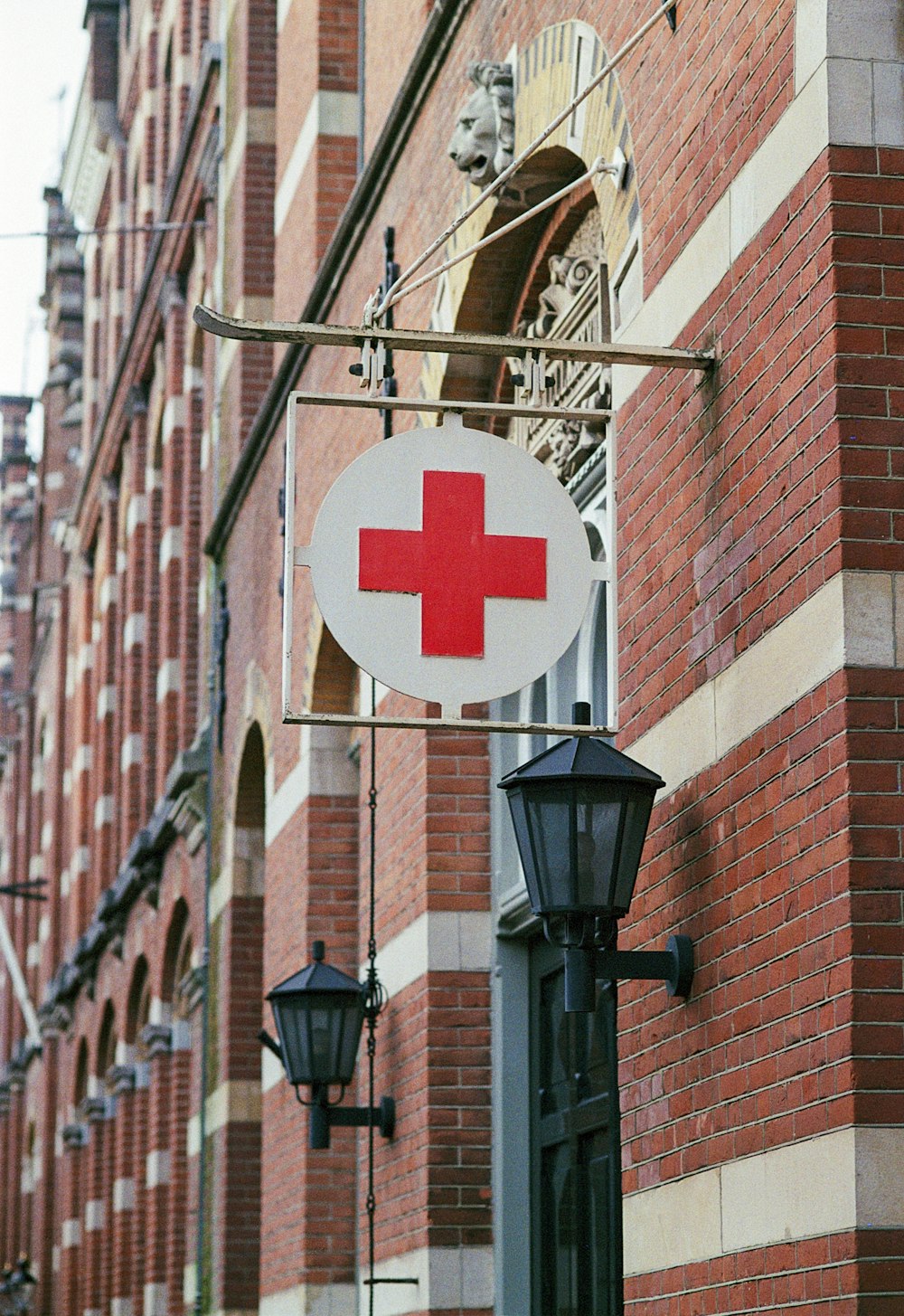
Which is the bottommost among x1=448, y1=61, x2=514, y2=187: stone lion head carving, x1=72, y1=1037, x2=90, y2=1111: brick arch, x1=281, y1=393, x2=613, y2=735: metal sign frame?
x1=281, y1=393, x2=613, y2=735: metal sign frame

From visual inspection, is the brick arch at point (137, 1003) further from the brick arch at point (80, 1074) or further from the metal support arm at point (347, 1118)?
the metal support arm at point (347, 1118)

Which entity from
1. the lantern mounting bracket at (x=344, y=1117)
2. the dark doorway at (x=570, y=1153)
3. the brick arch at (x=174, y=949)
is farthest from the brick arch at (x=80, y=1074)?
the dark doorway at (x=570, y=1153)

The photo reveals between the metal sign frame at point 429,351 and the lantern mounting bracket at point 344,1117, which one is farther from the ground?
the metal sign frame at point 429,351

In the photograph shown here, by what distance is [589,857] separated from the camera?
6.01 m

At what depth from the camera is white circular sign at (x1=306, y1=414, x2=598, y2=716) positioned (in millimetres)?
5926

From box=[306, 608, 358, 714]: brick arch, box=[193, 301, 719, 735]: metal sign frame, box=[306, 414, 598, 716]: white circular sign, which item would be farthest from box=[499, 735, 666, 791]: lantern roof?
box=[306, 608, 358, 714]: brick arch

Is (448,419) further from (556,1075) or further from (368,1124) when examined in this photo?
(368,1124)

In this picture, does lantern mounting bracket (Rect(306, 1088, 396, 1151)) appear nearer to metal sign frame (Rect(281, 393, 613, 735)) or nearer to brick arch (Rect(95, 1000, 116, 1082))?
metal sign frame (Rect(281, 393, 613, 735))

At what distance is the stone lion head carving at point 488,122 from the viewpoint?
8445 mm

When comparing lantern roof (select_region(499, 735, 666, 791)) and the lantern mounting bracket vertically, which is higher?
lantern roof (select_region(499, 735, 666, 791))

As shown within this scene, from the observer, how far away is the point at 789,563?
5.43 m

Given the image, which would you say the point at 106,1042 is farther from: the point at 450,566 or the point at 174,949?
the point at 450,566

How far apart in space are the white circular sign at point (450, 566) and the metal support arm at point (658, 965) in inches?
29.7

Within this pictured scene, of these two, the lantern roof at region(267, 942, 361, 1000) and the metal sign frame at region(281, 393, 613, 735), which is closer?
the metal sign frame at region(281, 393, 613, 735)
